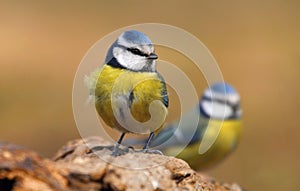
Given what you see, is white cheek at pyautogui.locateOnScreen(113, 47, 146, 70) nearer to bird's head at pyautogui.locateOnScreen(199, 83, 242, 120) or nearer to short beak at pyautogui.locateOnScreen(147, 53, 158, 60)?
short beak at pyautogui.locateOnScreen(147, 53, 158, 60)

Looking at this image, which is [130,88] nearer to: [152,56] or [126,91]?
[126,91]

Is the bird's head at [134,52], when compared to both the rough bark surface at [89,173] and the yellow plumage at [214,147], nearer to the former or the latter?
the rough bark surface at [89,173]

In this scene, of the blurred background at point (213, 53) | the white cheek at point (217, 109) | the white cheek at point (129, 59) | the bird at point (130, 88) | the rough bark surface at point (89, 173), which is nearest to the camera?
the rough bark surface at point (89, 173)

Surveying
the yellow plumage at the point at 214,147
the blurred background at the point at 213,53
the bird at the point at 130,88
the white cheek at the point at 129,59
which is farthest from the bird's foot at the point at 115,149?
the blurred background at the point at 213,53

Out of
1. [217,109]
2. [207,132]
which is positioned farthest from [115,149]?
[217,109]

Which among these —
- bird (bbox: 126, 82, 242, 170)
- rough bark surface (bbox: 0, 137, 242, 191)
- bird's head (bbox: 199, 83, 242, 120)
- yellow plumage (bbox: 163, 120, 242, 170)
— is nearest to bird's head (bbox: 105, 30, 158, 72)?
rough bark surface (bbox: 0, 137, 242, 191)

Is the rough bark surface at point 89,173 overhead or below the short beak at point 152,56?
below
